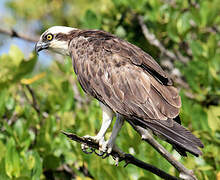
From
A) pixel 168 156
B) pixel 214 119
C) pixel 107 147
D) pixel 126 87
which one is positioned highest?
pixel 126 87

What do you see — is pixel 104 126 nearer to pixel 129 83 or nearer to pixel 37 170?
pixel 129 83

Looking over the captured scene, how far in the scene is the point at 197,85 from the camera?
510 cm

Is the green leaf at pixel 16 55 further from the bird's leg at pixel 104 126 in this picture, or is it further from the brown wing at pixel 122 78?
the bird's leg at pixel 104 126

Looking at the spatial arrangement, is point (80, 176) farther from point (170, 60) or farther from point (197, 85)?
point (170, 60)

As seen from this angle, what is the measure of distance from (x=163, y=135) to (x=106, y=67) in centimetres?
98

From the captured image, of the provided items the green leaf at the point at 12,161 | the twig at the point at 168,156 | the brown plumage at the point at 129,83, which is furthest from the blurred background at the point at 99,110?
the twig at the point at 168,156

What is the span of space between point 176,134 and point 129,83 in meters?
0.78

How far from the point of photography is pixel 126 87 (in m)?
3.54

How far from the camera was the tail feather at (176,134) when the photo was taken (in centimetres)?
281

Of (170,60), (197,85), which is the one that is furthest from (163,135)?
(170,60)

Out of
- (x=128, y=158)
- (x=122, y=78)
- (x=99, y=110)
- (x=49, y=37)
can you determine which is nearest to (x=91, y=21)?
(x=49, y=37)

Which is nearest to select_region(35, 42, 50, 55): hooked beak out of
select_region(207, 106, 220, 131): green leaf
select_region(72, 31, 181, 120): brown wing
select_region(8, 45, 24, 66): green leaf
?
select_region(72, 31, 181, 120): brown wing

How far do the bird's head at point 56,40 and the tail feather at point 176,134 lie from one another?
1.56 m

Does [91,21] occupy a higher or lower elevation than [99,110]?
higher
